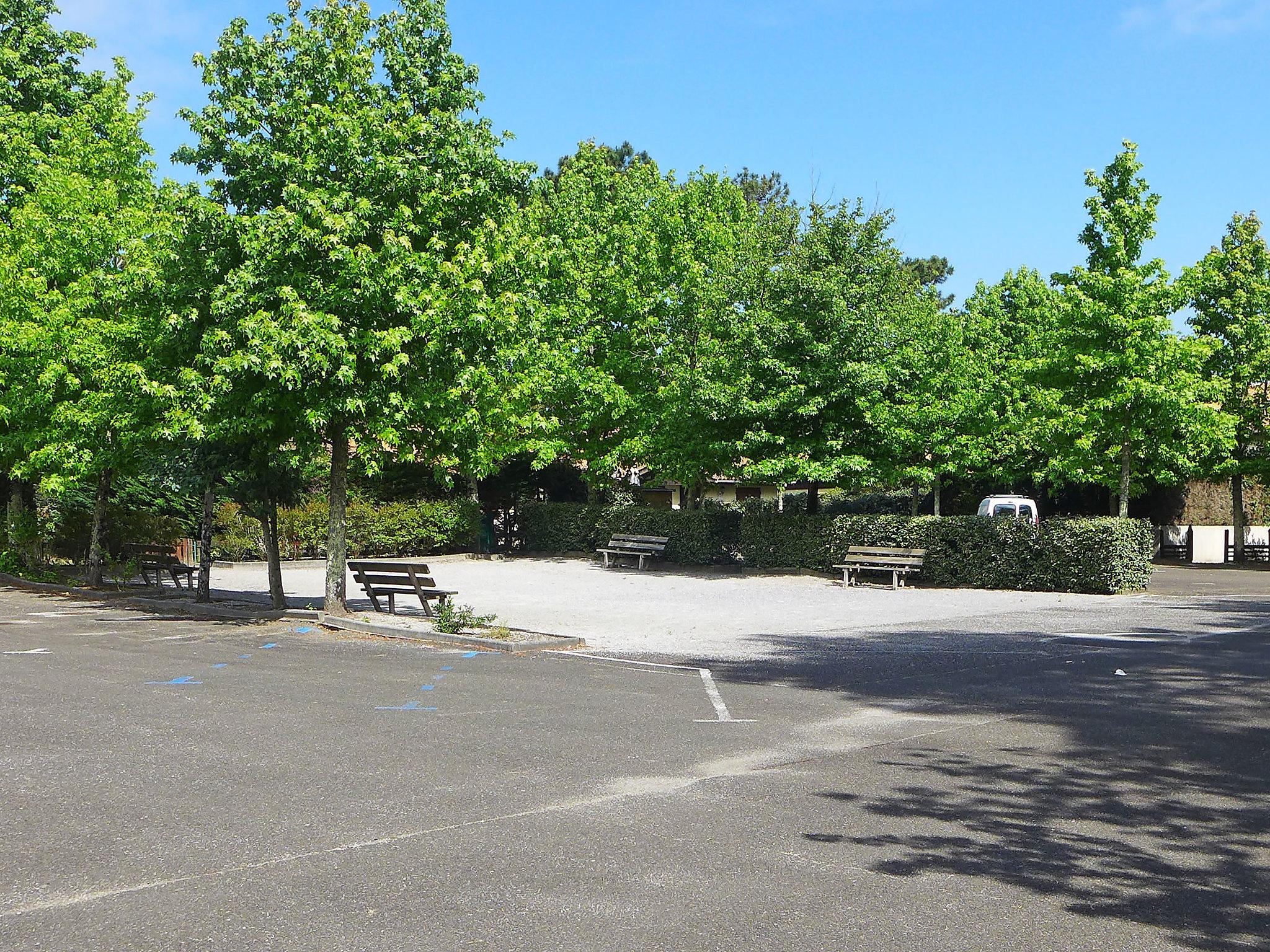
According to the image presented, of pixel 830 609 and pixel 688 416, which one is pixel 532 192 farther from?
pixel 688 416

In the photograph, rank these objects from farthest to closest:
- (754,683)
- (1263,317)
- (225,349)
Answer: (1263,317), (225,349), (754,683)

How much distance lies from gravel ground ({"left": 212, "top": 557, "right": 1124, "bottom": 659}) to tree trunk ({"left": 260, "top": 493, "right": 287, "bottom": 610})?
44.9 inches

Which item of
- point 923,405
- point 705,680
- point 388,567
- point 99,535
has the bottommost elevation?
point 705,680

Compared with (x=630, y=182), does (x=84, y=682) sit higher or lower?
lower

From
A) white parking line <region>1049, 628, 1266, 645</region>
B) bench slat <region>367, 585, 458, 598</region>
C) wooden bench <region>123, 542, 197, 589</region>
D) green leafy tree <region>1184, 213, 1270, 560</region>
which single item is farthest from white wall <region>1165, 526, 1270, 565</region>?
wooden bench <region>123, 542, 197, 589</region>

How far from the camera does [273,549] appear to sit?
1722 centimetres

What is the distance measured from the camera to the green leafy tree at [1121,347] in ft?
79.8

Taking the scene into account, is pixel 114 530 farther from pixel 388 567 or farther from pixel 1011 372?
pixel 1011 372

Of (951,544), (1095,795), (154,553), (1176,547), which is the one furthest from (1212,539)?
(1095,795)

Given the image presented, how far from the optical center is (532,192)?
672 inches

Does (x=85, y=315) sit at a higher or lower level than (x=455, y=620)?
higher

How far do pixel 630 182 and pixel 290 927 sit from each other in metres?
30.7

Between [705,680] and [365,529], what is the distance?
70.7ft

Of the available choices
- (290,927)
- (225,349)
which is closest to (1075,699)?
(290,927)
